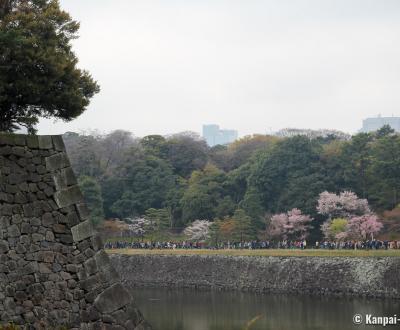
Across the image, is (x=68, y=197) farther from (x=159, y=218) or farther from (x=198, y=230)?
(x=159, y=218)

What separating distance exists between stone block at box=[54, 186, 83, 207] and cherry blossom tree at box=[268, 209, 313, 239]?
43419mm

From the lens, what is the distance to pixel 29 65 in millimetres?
11742

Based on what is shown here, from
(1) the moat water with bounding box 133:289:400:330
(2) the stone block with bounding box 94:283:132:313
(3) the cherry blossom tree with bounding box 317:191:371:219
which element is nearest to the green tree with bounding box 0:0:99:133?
(2) the stone block with bounding box 94:283:132:313

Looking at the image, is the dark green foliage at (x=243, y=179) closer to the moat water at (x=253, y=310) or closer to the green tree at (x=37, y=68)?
the moat water at (x=253, y=310)

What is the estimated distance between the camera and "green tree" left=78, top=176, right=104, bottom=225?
56281 mm

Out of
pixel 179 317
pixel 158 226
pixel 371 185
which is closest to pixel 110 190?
pixel 158 226

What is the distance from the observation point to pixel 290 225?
53.0 meters

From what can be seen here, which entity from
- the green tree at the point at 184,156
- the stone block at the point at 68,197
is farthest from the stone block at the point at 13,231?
the green tree at the point at 184,156

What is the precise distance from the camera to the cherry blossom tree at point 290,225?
53.1 m

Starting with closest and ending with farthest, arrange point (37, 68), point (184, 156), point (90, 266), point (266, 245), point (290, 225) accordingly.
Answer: point (90, 266)
point (37, 68)
point (266, 245)
point (290, 225)
point (184, 156)

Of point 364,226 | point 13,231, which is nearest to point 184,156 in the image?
point 364,226

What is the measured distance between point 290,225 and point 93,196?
16009 millimetres

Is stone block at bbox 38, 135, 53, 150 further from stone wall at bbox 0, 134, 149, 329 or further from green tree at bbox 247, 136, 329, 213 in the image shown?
green tree at bbox 247, 136, 329, 213

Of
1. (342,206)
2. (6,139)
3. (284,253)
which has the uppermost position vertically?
(6,139)
